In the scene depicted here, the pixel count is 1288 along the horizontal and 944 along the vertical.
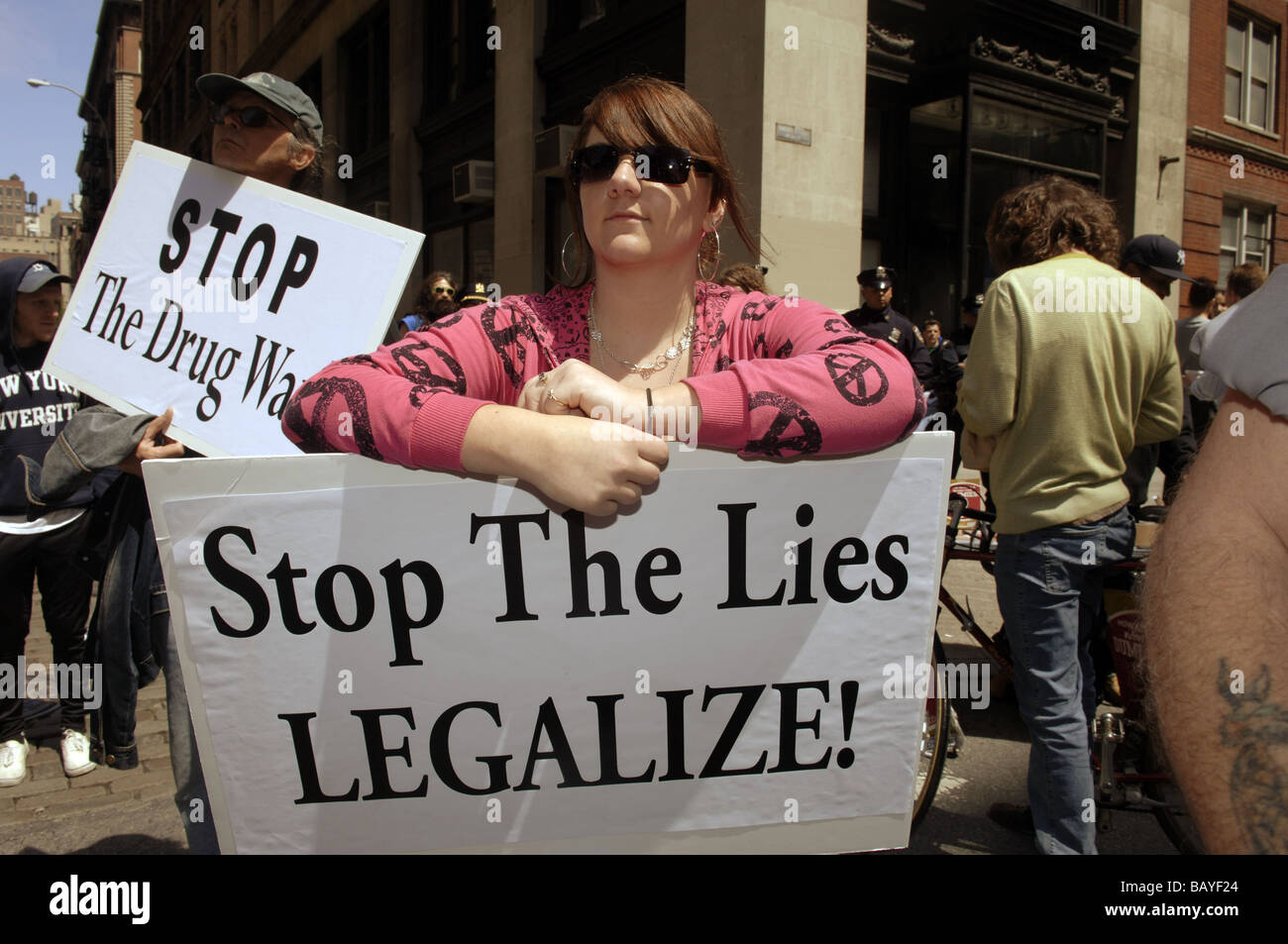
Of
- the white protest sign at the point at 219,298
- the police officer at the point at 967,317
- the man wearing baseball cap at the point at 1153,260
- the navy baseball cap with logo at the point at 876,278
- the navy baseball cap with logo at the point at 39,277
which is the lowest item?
the white protest sign at the point at 219,298

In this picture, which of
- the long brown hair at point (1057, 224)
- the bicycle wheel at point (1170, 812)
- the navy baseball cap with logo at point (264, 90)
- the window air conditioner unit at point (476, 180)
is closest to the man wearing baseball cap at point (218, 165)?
the navy baseball cap with logo at point (264, 90)

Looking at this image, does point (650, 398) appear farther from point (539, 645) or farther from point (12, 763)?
point (12, 763)

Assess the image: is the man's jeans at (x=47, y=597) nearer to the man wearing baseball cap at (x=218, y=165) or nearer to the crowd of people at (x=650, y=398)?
the crowd of people at (x=650, y=398)

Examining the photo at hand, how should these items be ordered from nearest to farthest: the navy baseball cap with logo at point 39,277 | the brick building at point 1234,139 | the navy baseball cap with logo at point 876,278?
1. the navy baseball cap with logo at point 39,277
2. the navy baseball cap with logo at point 876,278
3. the brick building at point 1234,139

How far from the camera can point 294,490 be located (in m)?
1.24

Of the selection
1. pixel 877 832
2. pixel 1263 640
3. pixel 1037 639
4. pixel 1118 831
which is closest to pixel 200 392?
pixel 877 832

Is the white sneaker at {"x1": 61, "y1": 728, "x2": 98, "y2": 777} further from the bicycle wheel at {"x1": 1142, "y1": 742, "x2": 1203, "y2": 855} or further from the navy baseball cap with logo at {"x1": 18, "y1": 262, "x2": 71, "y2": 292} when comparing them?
the bicycle wheel at {"x1": 1142, "y1": 742, "x2": 1203, "y2": 855}

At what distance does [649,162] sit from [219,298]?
124cm

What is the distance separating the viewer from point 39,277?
3.56m

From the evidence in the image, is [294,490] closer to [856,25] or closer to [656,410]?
[656,410]

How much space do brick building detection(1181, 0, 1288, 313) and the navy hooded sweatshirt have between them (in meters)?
13.9

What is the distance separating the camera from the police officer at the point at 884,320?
7.08 metres

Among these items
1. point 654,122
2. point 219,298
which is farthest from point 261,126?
point 654,122

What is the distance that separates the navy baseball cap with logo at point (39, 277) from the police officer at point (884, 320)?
539 cm
